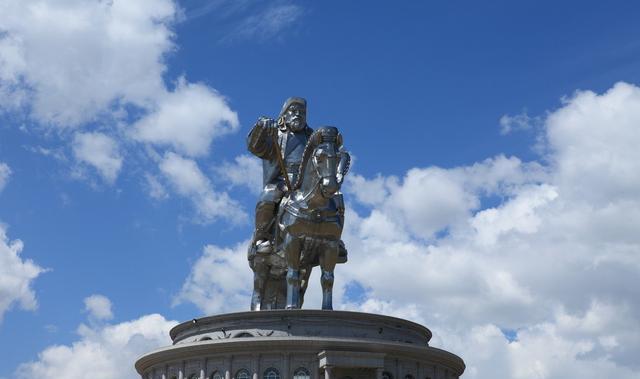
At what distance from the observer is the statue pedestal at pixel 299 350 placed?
97.7 feet

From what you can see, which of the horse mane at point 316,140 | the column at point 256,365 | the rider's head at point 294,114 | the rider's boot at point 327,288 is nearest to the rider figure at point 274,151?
the rider's head at point 294,114

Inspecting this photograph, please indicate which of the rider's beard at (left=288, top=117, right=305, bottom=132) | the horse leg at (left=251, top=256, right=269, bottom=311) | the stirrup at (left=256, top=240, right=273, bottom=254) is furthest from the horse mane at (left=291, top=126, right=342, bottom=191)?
the horse leg at (left=251, top=256, right=269, bottom=311)

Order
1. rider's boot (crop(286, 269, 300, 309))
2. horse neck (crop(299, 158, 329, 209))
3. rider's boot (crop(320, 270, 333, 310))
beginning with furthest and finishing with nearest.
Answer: rider's boot (crop(320, 270, 333, 310)), rider's boot (crop(286, 269, 300, 309)), horse neck (crop(299, 158, 329, 209))

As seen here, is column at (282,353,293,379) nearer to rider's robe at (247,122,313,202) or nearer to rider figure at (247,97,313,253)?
rider figure at (247,97,313,253)

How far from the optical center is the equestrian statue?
3303 cm

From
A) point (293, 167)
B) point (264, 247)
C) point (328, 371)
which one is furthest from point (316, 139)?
point (328, 371)

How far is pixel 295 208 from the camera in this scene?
33719 mm

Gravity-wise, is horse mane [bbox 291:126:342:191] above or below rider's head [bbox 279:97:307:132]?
below

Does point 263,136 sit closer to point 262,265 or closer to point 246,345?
point 262,265

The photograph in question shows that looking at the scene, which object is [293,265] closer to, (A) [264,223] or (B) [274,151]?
(A) [264,223]

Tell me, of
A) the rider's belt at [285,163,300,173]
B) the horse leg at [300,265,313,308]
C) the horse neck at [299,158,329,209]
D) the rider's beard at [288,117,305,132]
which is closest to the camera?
the horse neck at [299,158,329,209]

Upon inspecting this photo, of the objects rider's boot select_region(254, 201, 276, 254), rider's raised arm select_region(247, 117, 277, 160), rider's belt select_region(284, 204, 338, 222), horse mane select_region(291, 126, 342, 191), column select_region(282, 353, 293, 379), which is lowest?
column select_region(282, 353, 293, 379)

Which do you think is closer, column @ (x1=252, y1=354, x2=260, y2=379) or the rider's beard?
column @ (x1=252, y1=354, x2=260, y2=379)

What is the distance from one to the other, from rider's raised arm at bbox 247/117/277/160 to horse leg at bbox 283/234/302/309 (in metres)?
4.85
